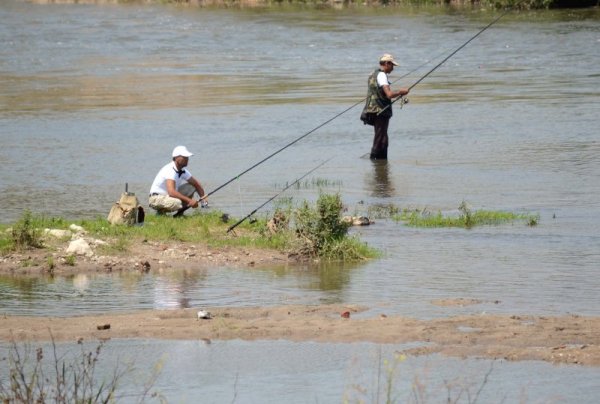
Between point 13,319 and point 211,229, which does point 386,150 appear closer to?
point 211,229

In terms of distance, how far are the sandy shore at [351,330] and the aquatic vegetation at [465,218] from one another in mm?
4231

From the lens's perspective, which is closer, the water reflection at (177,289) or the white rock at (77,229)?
the water reflection at (177,289)

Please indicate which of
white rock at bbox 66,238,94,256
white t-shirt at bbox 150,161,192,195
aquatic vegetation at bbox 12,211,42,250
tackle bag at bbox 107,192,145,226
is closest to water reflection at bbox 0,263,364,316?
white rock at bbox 66,238,94,256

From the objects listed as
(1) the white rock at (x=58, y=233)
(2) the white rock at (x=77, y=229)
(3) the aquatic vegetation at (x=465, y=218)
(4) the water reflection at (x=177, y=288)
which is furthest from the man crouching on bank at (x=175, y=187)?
(3) the aquatic vegetation at (x=465, y=218)

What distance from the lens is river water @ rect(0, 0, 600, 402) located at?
11133mm

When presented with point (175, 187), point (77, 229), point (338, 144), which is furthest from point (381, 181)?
point (77, 229)

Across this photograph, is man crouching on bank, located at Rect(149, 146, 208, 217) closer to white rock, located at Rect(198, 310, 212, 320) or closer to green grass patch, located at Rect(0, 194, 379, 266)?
green grass patch, located at Rect(0, 194, 379, 266)

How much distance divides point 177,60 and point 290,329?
27854 millimetres

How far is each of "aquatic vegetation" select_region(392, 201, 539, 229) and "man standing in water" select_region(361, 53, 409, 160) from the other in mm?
→ 3192

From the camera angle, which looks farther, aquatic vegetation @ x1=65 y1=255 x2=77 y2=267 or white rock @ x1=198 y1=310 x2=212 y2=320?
aquatic vegetation @ x1=65 y1=255 x2=77 y2=267

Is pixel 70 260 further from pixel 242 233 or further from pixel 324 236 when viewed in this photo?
pixel 324 236

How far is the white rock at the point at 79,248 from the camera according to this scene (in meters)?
12.1

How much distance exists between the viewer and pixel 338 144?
21109 millimetres

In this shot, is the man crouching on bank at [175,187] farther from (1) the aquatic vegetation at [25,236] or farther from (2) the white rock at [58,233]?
(1) the aquatic vegetation at [25,236]
